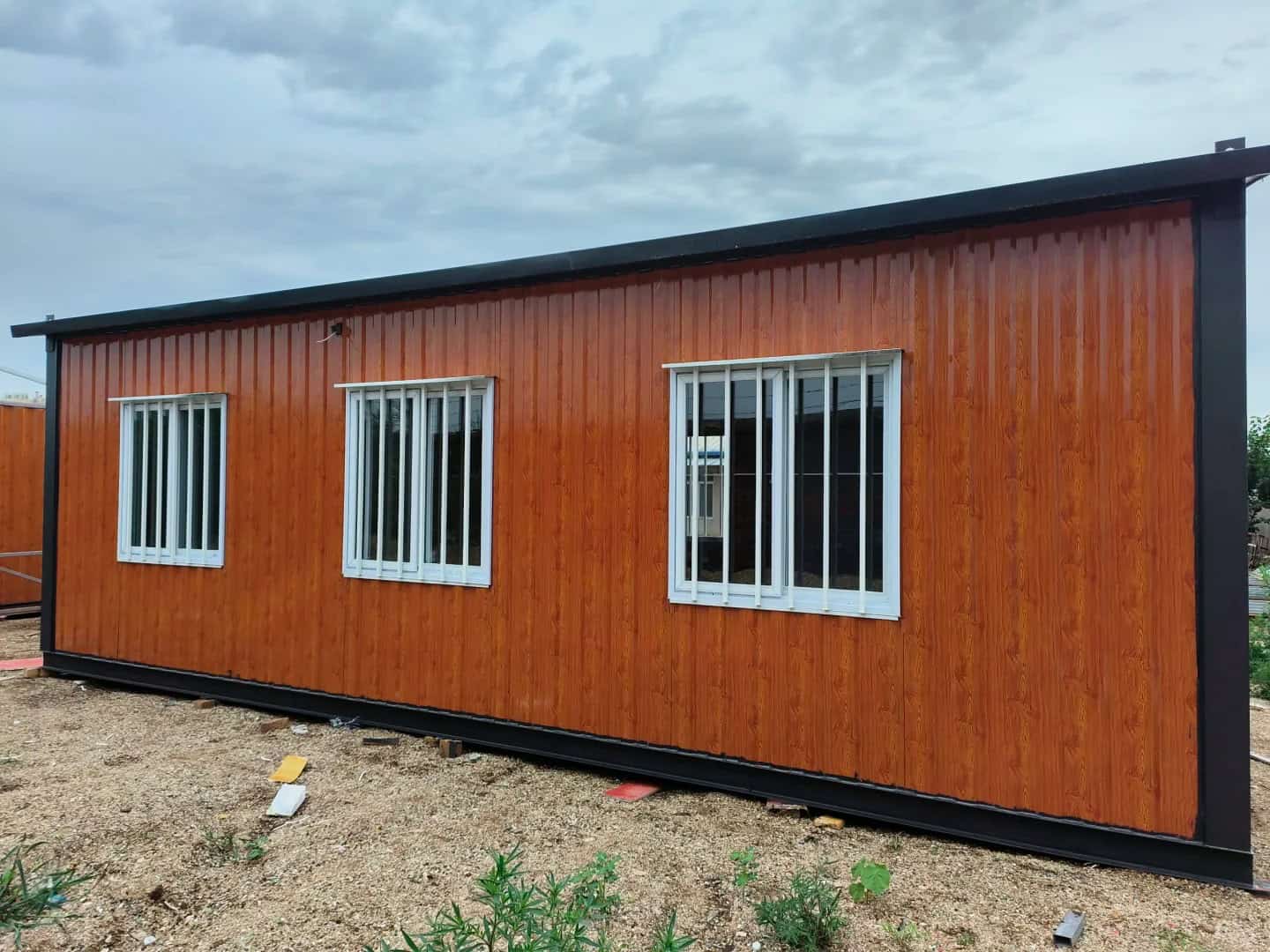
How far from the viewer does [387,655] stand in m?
5.09

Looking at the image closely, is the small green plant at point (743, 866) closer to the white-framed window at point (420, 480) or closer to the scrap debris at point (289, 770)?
the white-framed window at point (420, 480)

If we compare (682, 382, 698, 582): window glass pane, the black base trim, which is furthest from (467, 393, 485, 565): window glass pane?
(682, 382, 698, 582): window glass pane

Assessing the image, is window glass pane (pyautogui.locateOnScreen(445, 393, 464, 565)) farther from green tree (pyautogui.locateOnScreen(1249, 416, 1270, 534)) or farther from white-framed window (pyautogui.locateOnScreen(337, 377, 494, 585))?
green tree (pyautogui.locateOnScreen(1249, 416, 1270, 534))

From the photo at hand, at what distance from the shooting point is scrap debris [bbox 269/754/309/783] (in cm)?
419

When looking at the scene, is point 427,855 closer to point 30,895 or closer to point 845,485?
point 30,895

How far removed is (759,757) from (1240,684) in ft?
6.62

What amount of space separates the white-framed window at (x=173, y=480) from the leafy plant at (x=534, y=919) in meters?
3.97

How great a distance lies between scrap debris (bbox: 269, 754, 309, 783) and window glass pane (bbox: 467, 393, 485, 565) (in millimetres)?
1450

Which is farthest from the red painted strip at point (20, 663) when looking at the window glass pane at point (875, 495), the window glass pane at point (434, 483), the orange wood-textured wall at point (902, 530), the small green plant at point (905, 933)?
the small green plant at point (905, 933)

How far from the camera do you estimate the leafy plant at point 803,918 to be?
2.55 meters

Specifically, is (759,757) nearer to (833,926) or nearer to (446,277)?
(833,926)

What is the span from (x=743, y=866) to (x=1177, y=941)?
4.81ft

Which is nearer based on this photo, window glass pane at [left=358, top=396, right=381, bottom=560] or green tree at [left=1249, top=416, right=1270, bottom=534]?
window glass pane at [left=358, top=396, right=381, bottom=560]

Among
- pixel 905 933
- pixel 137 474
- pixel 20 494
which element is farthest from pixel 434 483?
pixel 20 494
